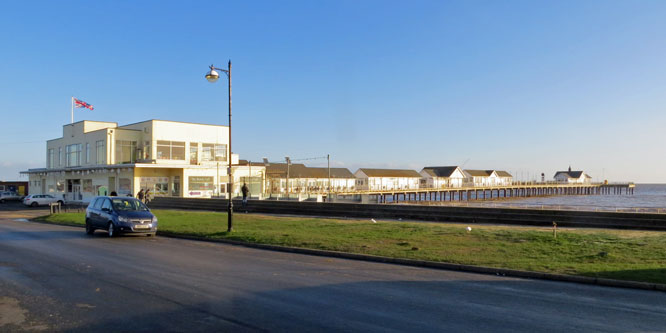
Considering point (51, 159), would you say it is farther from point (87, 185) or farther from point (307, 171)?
point (307, 171)

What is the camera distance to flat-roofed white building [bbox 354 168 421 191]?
334 ft

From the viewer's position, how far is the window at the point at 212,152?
53.4 metres

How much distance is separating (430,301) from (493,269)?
3.62 metres

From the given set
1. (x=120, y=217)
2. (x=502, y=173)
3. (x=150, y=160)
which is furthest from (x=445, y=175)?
(x=120, y=217)

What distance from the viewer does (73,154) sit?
57.1 metres

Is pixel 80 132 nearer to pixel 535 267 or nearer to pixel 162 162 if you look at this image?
pixel 162 162

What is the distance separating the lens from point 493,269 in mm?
10914

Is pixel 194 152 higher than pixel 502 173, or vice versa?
pixel 194 152

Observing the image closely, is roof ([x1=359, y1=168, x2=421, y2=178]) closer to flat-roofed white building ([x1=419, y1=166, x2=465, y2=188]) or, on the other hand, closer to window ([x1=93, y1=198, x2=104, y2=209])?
flat-roofed white building ([x1=419, y1=166, x2=465, y2=188])

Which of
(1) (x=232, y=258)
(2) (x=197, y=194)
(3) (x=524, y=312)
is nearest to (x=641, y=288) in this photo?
(3) (x=524, y=312)

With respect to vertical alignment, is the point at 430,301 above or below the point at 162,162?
below

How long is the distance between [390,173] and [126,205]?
93.3 meters

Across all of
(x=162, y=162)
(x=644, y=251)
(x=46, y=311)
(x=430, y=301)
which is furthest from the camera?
(x=162, y=162)

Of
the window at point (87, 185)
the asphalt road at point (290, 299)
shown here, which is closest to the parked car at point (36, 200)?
the window at point (87, 185)
